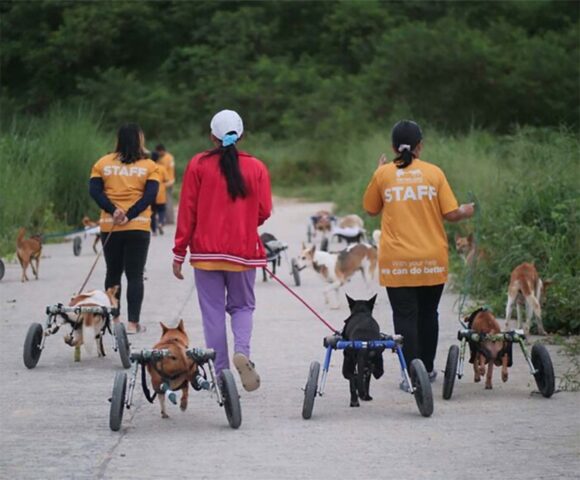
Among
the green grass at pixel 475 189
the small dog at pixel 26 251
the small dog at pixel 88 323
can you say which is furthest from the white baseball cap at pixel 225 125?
the small dog at pixel 26 251

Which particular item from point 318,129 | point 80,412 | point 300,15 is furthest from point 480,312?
point 300,15

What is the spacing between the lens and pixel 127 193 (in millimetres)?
12000

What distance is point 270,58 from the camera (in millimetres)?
67125

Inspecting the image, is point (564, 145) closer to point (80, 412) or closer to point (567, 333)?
→ point (567, 333)

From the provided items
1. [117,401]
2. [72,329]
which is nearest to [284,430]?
[117,401]

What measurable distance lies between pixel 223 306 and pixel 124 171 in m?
3.03

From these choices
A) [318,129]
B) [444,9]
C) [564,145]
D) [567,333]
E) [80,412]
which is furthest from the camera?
[444,9]

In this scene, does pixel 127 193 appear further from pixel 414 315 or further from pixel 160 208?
pixel 160 208

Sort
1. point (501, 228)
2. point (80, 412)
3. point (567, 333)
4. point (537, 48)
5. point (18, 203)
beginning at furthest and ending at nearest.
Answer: point (537, 48)
point (18, 203)
point (501, 228)
point (567, 333)
point (80, 412)

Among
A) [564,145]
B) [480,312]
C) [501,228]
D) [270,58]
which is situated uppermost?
[270,58]

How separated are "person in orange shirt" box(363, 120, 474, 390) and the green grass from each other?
335 centimetres

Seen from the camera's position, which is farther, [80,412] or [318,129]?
[318,129]

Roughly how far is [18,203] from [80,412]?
1496 cm

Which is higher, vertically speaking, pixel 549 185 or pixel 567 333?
pixel 549 185
